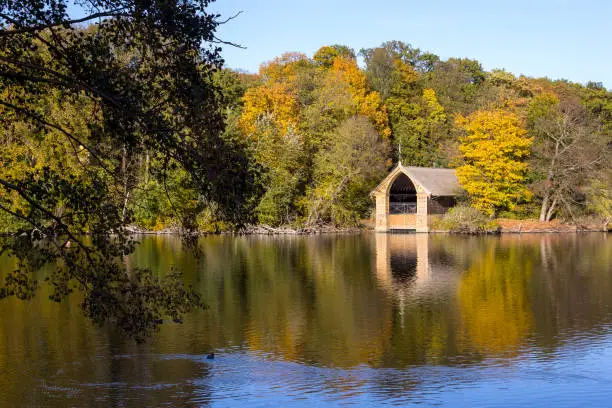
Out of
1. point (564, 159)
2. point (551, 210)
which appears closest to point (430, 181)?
point (551, 210)

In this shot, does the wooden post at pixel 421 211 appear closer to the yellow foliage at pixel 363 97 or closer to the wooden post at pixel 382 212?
the wooden post at pixel 382 212

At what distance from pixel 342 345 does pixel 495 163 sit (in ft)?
99.0

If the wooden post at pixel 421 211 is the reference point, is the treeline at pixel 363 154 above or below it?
above

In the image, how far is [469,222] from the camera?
4122 centimetres

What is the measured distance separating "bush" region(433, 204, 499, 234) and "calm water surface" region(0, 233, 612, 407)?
17.1 m

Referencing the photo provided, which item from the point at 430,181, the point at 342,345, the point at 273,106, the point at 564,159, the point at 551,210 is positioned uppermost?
the point at 273,106

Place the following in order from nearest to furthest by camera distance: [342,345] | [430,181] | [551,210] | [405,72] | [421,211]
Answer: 1. [342,345]
2. [421,211]
3. [430,181]
4. [551,210]
5. [405,72]

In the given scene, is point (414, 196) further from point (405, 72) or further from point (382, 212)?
point (405, 72)

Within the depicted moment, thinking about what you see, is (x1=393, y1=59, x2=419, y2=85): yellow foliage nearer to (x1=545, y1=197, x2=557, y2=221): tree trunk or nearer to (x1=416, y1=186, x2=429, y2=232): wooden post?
(x1=416, y1=186, x2=429, y2=232): wooden post

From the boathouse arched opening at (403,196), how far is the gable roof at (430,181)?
4.13 feet

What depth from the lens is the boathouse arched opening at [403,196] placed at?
45.3 meters

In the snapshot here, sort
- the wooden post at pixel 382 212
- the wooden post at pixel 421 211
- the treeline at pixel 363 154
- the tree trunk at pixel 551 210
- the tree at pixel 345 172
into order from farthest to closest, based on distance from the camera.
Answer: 1. the wooden post at pixel 382 212
2. the tree trunk at pixel 551 210
3. the tree at pixel 345 172
4. the wooden post at pixel 421 211
5. the treeline at pixel 363 154

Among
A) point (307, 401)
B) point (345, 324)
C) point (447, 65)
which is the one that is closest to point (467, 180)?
point (447, 65)

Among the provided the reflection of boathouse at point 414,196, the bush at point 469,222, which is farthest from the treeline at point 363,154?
the reflection of boathouse at point 414,196
